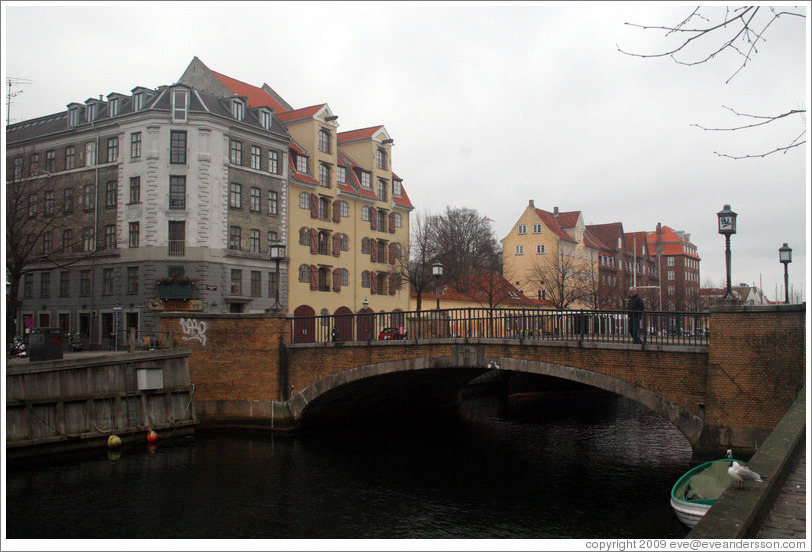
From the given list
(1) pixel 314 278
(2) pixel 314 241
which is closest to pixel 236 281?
(1) pixel 314 278

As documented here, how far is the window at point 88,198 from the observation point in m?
39.4

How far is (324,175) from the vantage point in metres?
46.2

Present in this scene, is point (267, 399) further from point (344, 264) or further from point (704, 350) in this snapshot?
point (344, 264)

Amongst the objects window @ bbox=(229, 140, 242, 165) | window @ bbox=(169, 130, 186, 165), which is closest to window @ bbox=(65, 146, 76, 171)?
window @ bbox=(169, 130, 186, 165)

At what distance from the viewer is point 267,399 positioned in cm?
2628

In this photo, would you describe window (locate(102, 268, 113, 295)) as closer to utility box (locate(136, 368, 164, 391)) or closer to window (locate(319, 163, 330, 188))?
window (locate(319, 163, 330, 188))

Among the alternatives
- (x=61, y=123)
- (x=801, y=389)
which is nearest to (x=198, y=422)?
(x=801, y=389)

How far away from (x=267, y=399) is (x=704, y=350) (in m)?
16.1

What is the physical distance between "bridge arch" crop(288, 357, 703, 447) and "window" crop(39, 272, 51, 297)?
23.2 meters

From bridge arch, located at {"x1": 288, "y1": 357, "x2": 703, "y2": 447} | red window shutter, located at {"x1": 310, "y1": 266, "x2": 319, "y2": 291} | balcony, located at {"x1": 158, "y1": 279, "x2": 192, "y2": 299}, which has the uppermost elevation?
red window shutter, located at {"x1": 310, "y1": 266, "x2": 319, "y2": 291}

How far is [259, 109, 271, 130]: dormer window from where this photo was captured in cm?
4222

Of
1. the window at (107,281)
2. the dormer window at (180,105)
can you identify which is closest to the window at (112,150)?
the dormer window at (180,105)

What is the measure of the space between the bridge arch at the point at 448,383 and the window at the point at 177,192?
53.0ft

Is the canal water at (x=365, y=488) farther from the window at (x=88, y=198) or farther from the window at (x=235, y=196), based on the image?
the window at (x=88, y=198)
